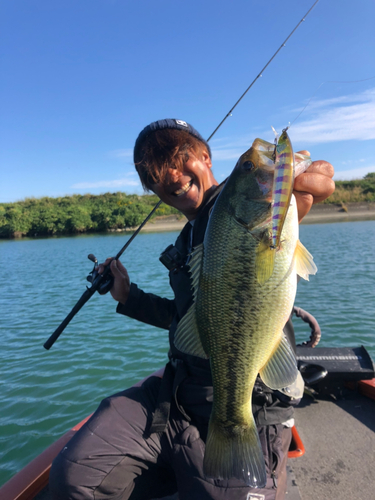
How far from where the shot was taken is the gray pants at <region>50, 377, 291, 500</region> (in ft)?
6.05

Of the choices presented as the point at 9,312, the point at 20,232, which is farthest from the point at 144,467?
→ the point at 20,232

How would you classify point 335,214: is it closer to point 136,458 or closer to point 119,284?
point 119,284

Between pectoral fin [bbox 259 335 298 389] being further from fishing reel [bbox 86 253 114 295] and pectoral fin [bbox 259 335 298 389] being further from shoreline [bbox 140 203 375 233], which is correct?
shoreline [bbox 140 203 375 233]

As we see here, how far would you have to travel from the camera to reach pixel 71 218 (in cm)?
5825

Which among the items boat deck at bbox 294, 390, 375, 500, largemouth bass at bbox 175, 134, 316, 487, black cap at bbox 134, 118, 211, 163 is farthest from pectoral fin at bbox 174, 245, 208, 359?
boat deck at bbox 294, 390, 375, 500

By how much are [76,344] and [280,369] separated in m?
7.54

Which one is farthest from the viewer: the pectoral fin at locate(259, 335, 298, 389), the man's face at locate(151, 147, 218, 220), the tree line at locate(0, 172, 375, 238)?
the tree line at locate(0, 172, 375, 238)

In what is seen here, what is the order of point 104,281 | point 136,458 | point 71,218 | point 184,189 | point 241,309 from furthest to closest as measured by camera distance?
point 71,218, point 104,281, point 184,189, point 136,458, point 241,309

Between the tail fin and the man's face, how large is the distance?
1422 mm

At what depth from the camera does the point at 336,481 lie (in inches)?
109

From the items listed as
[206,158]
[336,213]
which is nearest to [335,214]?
[336,213]

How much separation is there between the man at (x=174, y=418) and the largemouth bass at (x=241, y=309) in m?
0.28

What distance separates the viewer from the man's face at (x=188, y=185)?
7.87 ft

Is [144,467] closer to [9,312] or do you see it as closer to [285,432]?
[285,432]
